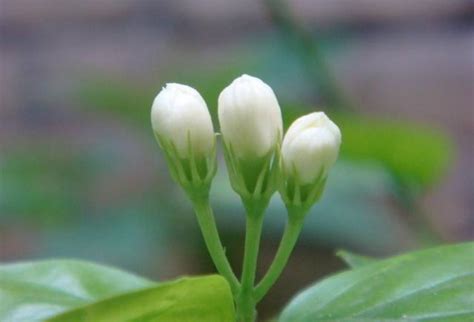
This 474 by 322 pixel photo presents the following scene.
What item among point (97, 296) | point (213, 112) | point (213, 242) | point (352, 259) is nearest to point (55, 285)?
point (97, 296)

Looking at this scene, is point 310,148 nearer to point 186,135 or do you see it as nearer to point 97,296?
point 186,135

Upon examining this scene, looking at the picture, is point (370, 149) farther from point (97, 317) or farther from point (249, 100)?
point (97, 317)

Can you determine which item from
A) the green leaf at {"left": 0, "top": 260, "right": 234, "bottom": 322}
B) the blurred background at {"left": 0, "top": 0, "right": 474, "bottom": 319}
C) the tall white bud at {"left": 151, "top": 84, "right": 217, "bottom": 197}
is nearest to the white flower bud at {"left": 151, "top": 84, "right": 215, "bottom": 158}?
the tall white bud at {"left": 151, "top": 84, "right": 217, "bottom": 197}

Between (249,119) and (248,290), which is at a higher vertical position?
(249,119)

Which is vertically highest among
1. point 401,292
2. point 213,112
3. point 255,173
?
point 213,112

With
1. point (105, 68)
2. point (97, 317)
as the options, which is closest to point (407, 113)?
point (105, 68)

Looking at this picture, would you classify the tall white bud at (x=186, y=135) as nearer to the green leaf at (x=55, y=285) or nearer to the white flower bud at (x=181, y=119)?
the white flower bud at (x=181, y=119)

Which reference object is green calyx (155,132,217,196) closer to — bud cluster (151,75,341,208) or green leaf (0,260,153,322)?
bud cluster (151,75,341,208)
